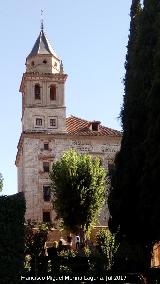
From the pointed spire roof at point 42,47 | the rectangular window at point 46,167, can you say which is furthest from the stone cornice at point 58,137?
the pointed spire roof at point 42,47

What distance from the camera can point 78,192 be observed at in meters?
36.2

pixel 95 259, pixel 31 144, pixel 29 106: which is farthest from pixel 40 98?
pixel 95 259

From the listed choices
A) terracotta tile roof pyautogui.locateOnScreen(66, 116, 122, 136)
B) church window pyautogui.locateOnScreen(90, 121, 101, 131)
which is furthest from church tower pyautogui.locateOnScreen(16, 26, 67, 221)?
church window pyautogui.locateOnScreen(90, 121, 101, 131)

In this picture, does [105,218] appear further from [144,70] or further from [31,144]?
[144,70]

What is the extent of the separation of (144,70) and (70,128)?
109 feet

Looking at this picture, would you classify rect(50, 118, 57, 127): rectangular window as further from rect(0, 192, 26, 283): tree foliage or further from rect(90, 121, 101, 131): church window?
rect(0, 192, 26, 283): tree foliage

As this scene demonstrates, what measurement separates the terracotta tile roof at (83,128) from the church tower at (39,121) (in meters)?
1.30

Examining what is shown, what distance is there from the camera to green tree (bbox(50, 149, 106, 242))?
119ft

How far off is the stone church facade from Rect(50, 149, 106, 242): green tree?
1115 centimetres

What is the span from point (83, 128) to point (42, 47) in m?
9.63

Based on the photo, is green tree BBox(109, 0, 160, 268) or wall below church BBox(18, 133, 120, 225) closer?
green tree BBox(109, 0, 160, 268)

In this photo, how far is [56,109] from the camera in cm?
5256

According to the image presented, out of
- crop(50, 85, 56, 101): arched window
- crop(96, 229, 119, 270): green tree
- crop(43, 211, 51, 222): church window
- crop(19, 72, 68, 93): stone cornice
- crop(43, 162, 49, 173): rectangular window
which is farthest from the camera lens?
crop(50, 85, 56, 101): arched window

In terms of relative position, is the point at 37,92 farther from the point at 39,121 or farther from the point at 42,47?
the point at 42,47
